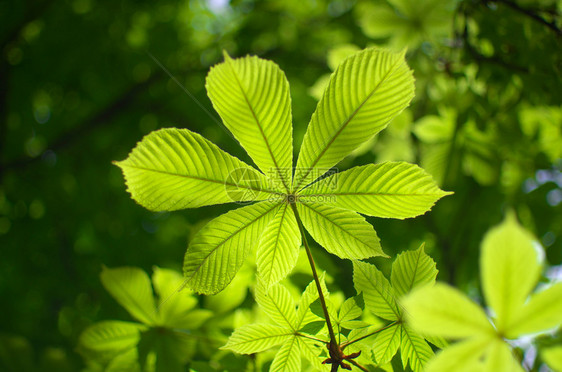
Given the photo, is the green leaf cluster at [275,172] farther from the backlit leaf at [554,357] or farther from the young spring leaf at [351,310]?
the backlit leaf at [554,357]

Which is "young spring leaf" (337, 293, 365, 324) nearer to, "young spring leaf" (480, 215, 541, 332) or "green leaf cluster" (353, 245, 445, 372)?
"green leaf cluster" (353, 245, 445, 372)

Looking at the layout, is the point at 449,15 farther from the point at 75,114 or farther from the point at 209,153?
the point at 75,114

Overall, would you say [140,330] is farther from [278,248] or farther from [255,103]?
[255,103]

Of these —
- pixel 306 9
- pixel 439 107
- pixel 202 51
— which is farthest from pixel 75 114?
pixel 439 107

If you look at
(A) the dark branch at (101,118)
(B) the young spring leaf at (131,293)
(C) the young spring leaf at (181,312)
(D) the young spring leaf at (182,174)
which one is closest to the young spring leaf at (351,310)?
(D) the young spring leaf at (182,174)

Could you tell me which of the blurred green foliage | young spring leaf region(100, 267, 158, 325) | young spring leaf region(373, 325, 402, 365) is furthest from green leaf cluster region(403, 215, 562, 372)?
young spring leaf region(100, 267, 158, 325)
